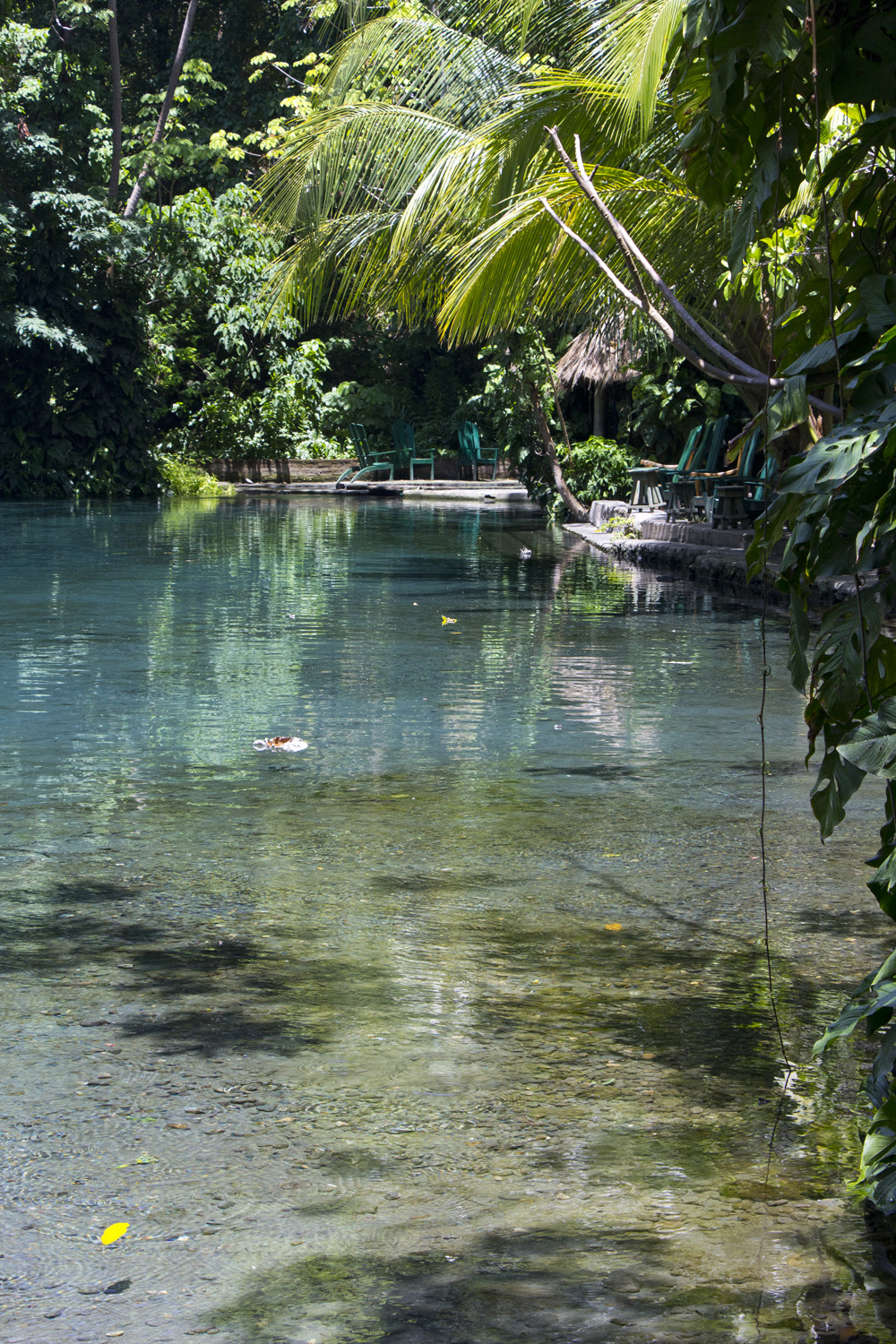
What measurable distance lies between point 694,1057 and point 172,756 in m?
3.64

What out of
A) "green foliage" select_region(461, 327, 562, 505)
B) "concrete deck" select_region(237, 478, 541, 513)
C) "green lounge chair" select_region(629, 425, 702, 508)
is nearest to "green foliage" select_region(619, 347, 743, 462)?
"green lounge chair" select_region(629, 425, 702, 508)

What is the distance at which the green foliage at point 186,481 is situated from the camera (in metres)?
31.9

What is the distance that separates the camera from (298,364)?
34938mm

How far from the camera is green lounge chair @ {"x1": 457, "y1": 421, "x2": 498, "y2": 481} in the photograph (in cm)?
3484

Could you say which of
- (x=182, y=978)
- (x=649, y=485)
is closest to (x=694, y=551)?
(x=649, y=485)

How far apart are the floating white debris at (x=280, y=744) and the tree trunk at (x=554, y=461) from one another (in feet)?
52.8

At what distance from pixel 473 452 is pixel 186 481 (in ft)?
22.2

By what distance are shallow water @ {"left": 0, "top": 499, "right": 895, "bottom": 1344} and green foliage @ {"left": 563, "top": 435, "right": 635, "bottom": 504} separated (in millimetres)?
14808

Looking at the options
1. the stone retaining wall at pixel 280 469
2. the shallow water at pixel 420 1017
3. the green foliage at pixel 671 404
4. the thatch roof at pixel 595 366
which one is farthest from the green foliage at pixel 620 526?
the stone retaining wall at pixel 280 469

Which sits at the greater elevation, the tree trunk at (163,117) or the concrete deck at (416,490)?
the tree trunk at (163,117)

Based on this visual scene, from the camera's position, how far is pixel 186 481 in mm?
32000

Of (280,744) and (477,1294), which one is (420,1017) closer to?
(477,1294)

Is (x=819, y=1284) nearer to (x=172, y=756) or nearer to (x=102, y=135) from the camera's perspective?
(x=172, y=756)

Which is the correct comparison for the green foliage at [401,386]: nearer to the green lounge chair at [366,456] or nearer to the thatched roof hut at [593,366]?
the green lounge chair at [366,456]
